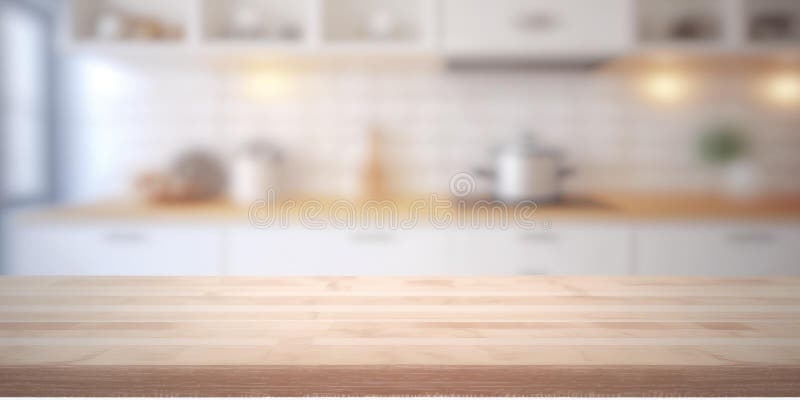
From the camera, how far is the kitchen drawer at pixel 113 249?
6.67 ft

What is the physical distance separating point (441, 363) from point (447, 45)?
1.85 meters

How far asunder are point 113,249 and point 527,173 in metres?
1.56

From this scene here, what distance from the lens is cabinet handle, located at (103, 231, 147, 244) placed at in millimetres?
2047

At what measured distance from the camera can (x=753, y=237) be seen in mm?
2010

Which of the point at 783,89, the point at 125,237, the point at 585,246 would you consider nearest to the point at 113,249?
the point at 125,237

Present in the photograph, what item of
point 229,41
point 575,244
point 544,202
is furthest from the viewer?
point 229,41

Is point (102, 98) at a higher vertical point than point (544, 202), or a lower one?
higher

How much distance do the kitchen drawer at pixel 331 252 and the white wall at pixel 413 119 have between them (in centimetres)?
63

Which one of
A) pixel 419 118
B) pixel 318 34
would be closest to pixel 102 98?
pixel 318 34

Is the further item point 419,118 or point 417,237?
point 419,118

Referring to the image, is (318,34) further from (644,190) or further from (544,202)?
(644,190)

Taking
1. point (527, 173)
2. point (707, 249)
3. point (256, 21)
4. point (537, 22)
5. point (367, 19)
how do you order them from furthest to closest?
point (367, 19), point (256, 21), point (537, 22), point (527, 173), point (707, 249)

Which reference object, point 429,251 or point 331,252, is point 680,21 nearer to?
point 429,251

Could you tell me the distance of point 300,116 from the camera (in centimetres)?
263
